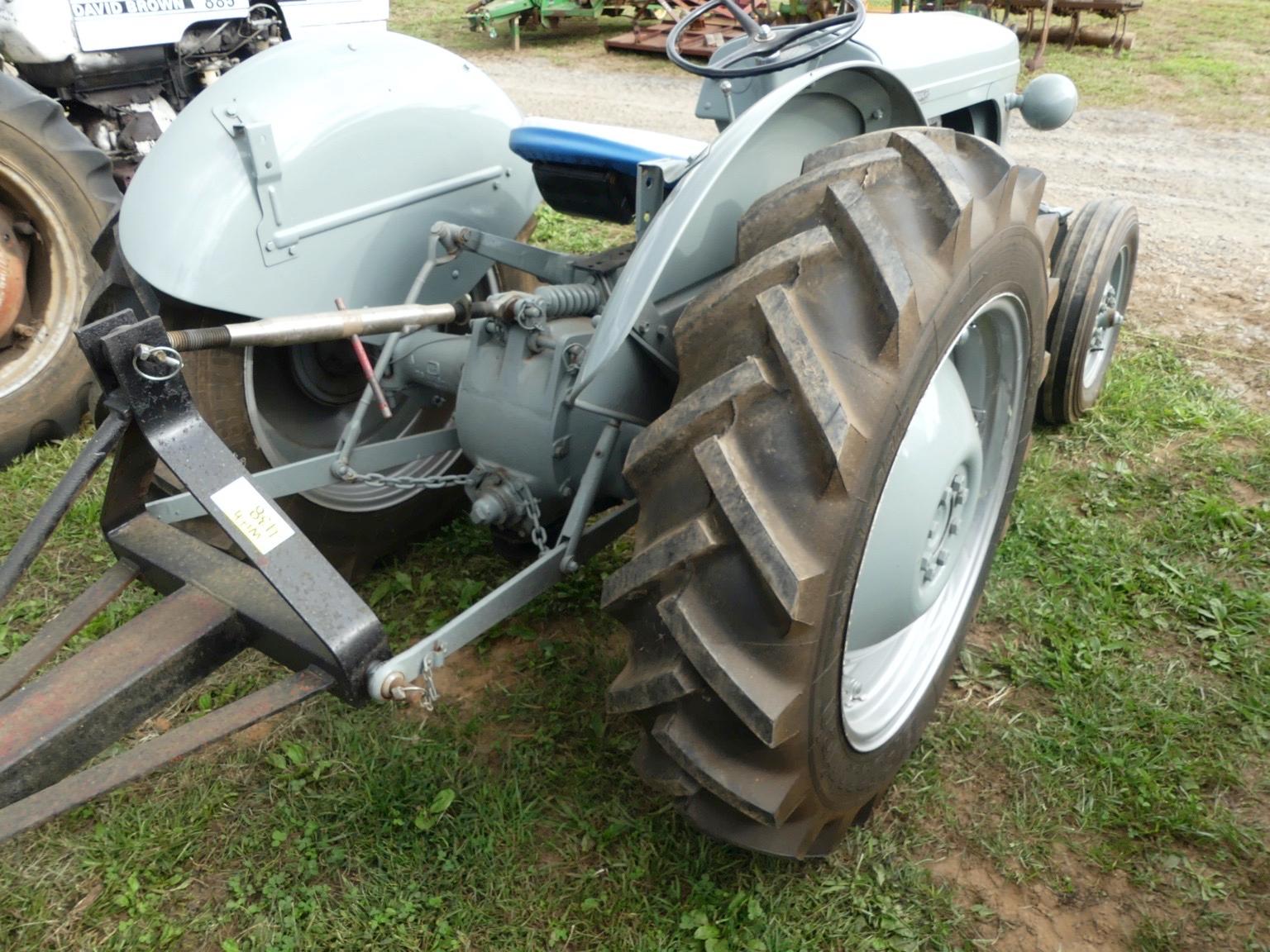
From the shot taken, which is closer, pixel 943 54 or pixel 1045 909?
pixel 1045 909

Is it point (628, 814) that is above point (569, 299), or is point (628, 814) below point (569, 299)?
below

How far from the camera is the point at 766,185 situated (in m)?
2.01

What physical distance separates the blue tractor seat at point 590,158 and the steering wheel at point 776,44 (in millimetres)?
172

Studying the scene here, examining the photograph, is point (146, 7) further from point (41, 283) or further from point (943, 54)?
point (943, 54)

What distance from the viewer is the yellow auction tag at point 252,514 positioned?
1525mm

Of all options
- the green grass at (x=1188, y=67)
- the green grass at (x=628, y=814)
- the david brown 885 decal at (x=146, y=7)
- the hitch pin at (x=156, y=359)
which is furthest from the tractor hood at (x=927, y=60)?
the green grass at (x=1188, y=67)

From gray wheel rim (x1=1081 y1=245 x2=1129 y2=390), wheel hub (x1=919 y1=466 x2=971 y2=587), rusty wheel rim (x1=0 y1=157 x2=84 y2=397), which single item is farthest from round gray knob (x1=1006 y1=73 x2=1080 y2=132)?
rusty wheel rim (x1=0 y1=157 x2=84 y2=397)

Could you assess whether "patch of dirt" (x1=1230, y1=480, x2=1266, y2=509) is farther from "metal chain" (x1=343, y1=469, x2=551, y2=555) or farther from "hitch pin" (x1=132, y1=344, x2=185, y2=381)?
"hitch pin" (x1=132, y1=344, x2=185, y2=381)

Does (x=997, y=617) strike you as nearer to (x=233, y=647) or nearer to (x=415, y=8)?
(x=233, y=647)

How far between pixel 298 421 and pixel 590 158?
0.94m

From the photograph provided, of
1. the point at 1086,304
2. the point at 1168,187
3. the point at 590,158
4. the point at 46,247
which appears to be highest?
the point at 590,158

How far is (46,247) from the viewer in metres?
3.47

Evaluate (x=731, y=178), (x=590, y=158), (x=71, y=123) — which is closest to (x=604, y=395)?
(x=731, y=178)

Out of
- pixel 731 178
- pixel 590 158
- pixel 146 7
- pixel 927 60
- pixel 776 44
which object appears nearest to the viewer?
pixel 731 178
